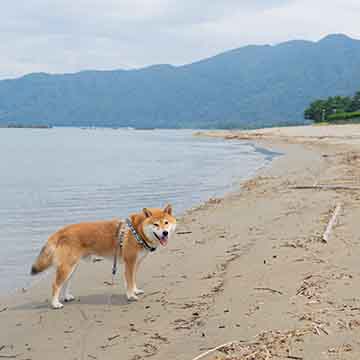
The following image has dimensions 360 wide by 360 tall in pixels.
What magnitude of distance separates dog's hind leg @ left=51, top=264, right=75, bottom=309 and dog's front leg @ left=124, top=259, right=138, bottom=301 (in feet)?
2.09

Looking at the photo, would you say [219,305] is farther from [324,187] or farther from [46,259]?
[324,187]

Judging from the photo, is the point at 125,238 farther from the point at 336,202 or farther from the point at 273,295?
the point at 336,202

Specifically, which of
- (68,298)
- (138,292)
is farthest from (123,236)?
(68,298)

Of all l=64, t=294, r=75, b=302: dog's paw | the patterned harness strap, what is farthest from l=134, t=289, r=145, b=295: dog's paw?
l=64, t=294, r=75, b=302: dog's paw

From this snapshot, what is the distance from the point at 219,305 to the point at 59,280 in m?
1.95

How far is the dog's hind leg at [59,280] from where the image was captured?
6230mm

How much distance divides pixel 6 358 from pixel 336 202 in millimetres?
8057

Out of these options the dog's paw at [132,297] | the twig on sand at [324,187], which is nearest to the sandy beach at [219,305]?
the dog's paw at [132,297]

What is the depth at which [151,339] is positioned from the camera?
4.88m

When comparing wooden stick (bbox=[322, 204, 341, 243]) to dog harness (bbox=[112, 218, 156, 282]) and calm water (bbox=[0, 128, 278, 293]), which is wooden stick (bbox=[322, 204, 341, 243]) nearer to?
dog harness (bbox=[112, 218, 156, 282])

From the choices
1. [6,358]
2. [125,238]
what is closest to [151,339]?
[6,358]

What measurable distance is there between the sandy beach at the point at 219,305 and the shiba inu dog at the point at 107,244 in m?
0.28

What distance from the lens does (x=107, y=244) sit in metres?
6.41

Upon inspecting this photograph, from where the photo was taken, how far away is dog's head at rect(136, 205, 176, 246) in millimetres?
6164
